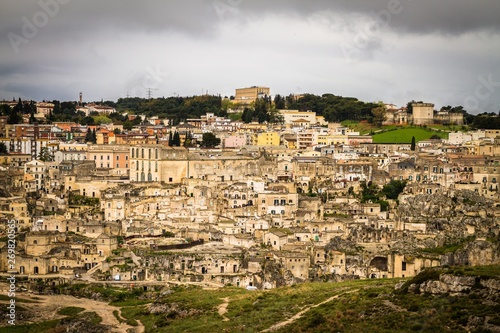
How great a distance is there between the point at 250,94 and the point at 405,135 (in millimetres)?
36232

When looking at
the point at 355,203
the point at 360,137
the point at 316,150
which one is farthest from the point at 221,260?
the point at 360,137

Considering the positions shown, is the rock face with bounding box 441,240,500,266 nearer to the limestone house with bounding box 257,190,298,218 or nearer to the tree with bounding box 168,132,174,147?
the limestone house with bounding box 257,190,298,218

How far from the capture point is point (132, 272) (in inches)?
1852

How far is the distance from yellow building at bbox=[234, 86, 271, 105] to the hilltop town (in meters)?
38.3

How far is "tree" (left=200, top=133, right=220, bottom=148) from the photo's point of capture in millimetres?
78562

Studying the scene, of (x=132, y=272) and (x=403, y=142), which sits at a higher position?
(x=403, y=142)

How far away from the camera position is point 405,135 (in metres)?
85.4

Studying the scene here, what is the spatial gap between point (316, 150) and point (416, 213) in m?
20.2

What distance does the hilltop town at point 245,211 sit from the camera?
47.9m

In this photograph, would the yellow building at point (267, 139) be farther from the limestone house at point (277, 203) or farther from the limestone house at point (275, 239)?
the limestone house at point (275, 239)

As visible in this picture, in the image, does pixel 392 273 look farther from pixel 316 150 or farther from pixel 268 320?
pixel 316 150

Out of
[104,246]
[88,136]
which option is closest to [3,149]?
[88,136]

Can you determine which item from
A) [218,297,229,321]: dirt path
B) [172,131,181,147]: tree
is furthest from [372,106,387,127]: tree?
[218,297,229,321]: dirt path

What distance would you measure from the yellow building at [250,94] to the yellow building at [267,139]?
32.1m
